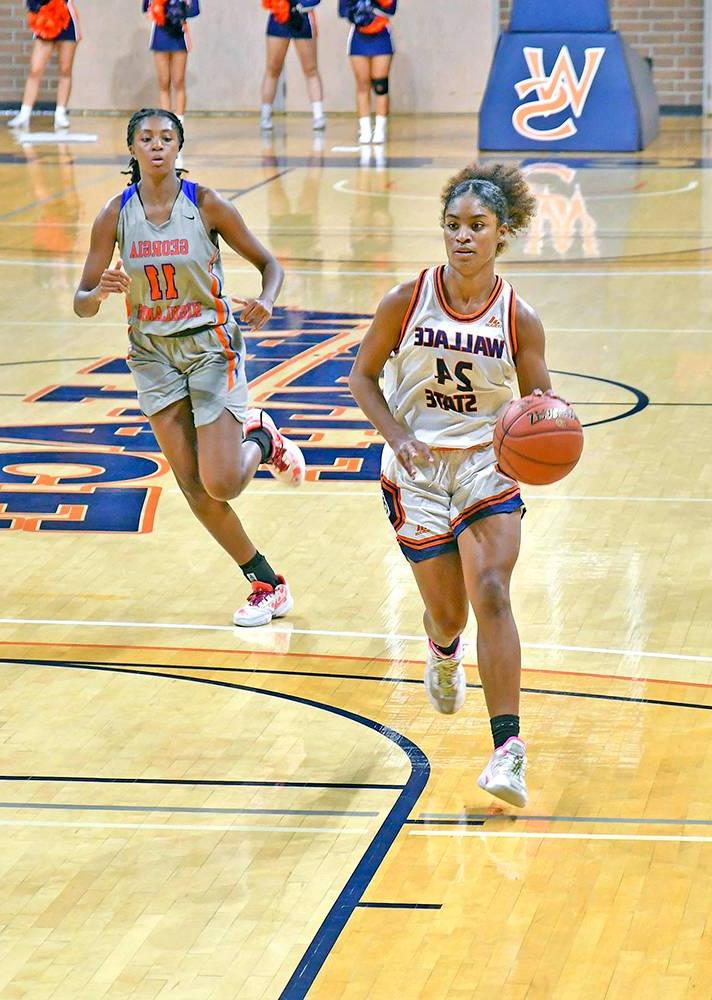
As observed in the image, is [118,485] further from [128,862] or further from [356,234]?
[356,234]

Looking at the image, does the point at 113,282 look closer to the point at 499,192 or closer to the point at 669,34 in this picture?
the point at 499,192

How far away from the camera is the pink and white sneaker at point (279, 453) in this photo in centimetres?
618

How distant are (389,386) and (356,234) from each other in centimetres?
894

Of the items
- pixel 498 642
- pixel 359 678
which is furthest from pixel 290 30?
pixel 498 642

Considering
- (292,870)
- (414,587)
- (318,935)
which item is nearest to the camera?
(318,935)

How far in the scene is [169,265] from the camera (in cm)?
571

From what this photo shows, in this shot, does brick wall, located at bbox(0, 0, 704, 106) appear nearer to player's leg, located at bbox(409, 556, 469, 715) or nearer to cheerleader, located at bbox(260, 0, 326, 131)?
cheerleader, located at bbox(260, 0, 326, 131)

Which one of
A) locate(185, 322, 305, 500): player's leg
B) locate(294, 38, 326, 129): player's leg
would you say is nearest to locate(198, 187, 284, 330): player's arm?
locate(185, 322, 305, 500): player's leg

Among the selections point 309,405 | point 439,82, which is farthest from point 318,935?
point 439,82

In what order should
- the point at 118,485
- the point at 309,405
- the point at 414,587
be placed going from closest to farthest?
the point at 414,587
the point at 118,485
the point at 309,405

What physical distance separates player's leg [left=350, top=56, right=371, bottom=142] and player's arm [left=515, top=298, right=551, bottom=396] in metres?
14.3

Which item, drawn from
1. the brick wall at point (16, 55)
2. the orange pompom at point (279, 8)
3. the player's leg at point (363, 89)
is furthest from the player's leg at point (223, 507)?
the brick wall at point (16, 55)

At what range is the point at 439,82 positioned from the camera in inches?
848

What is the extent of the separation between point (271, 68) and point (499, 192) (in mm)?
15221
